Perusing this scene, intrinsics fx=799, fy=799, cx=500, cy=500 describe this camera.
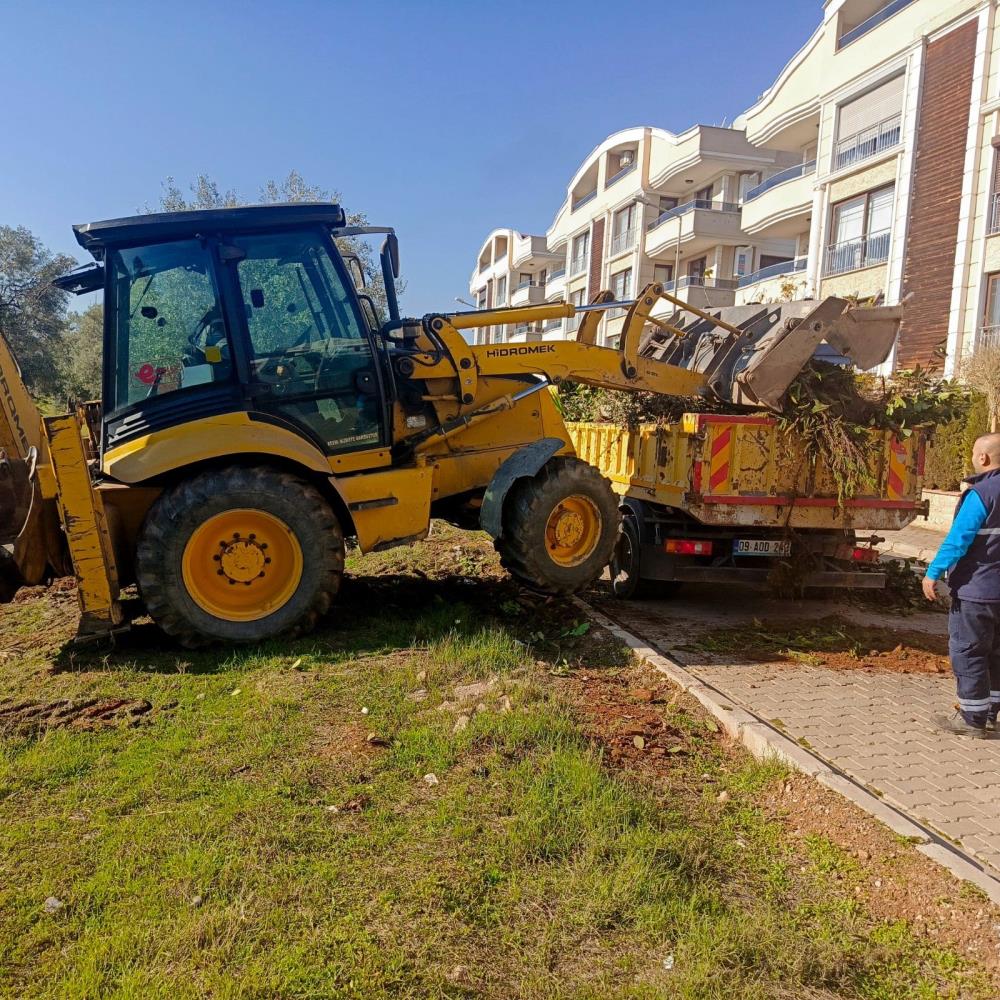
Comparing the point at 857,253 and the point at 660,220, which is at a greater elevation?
the point at 660,220

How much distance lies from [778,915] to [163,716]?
3252mm

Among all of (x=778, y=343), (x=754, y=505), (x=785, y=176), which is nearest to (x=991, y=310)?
(x=785, y=176)

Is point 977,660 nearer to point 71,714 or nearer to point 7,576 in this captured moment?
point 71,714

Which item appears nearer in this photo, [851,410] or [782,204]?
[851,410]

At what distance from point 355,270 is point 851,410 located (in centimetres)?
426

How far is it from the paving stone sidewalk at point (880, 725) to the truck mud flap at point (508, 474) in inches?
60.3

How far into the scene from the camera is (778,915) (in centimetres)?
289

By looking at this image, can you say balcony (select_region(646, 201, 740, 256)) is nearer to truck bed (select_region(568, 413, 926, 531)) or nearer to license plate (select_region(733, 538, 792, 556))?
truck bed (select_region(568, 413, 926, 531))

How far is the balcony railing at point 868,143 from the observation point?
20219mm

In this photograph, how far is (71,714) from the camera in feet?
14.6

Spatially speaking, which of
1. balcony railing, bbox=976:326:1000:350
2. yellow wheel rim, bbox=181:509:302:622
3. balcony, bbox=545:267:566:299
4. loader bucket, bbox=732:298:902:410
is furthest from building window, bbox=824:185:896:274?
balcony, bbox=545:267:566:299

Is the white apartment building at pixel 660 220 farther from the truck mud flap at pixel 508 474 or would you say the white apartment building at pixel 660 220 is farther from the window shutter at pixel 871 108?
the truck mud flap at pixel 508 474

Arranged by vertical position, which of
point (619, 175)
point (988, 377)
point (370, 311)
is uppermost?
point (619, 175)

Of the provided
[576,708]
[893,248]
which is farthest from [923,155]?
[576,708]
